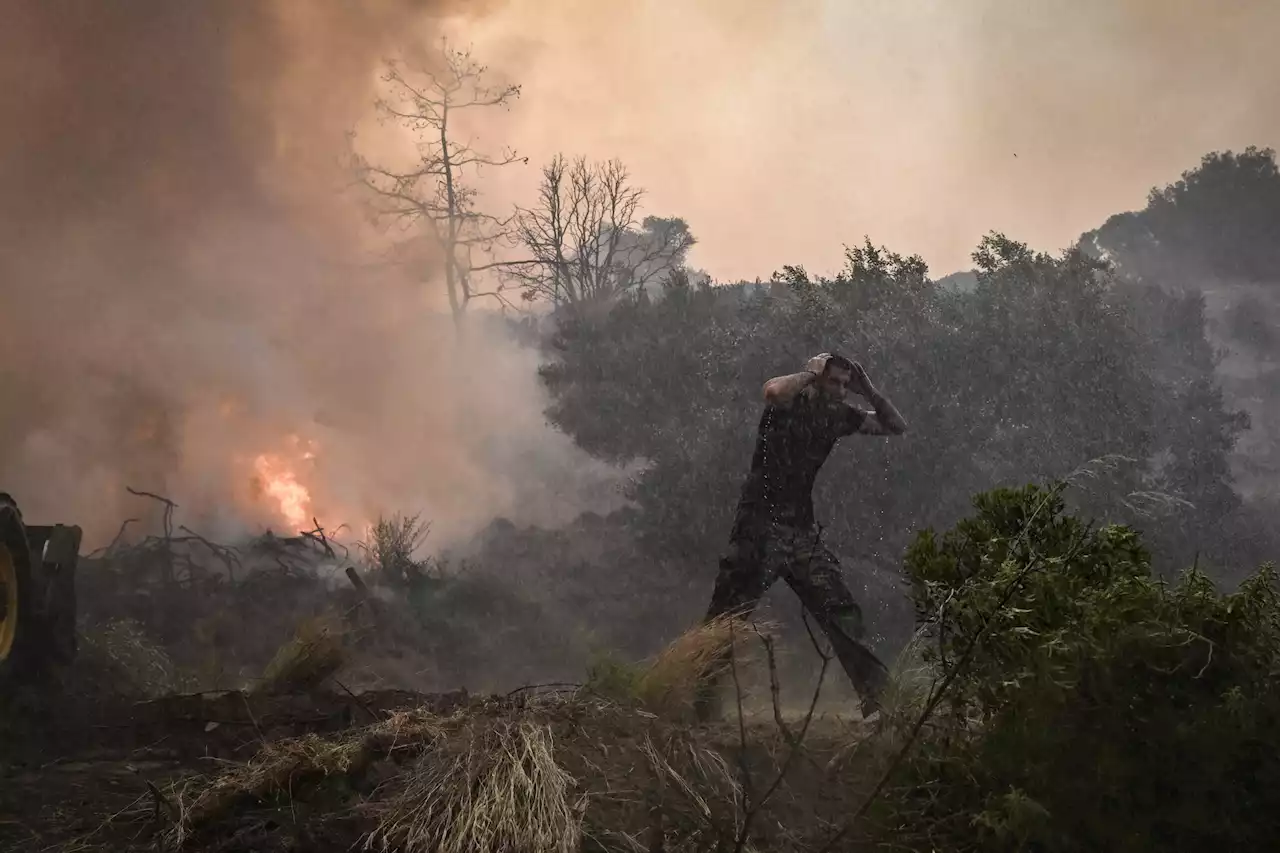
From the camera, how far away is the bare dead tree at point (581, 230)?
2084cm

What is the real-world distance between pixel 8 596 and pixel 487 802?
5049 mm

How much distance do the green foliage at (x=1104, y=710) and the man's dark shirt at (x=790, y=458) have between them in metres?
2.95

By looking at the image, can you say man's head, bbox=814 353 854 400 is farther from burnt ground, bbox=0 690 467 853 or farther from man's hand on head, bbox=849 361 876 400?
burnt ground, bbox=0 690 467 853

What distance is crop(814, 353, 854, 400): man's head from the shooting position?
668cm

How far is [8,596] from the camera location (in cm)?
662

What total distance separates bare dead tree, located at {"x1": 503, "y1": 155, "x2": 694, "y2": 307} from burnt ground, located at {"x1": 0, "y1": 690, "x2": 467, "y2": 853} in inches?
587

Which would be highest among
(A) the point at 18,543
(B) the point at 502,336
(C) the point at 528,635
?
(B) the point at 502,336

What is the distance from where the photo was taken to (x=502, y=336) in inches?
968

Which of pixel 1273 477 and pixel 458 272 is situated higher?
pixel 458 272

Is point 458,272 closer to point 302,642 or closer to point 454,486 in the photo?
point 454,486

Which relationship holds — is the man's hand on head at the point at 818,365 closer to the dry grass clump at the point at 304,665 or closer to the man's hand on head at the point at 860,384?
the man's hand on head at the point at 860,384

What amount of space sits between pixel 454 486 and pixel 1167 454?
12270mm

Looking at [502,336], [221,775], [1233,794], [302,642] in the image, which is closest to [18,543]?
[302,642]

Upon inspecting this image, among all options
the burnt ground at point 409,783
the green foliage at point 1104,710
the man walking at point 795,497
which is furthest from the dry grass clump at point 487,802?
the man walking at point 795,497
